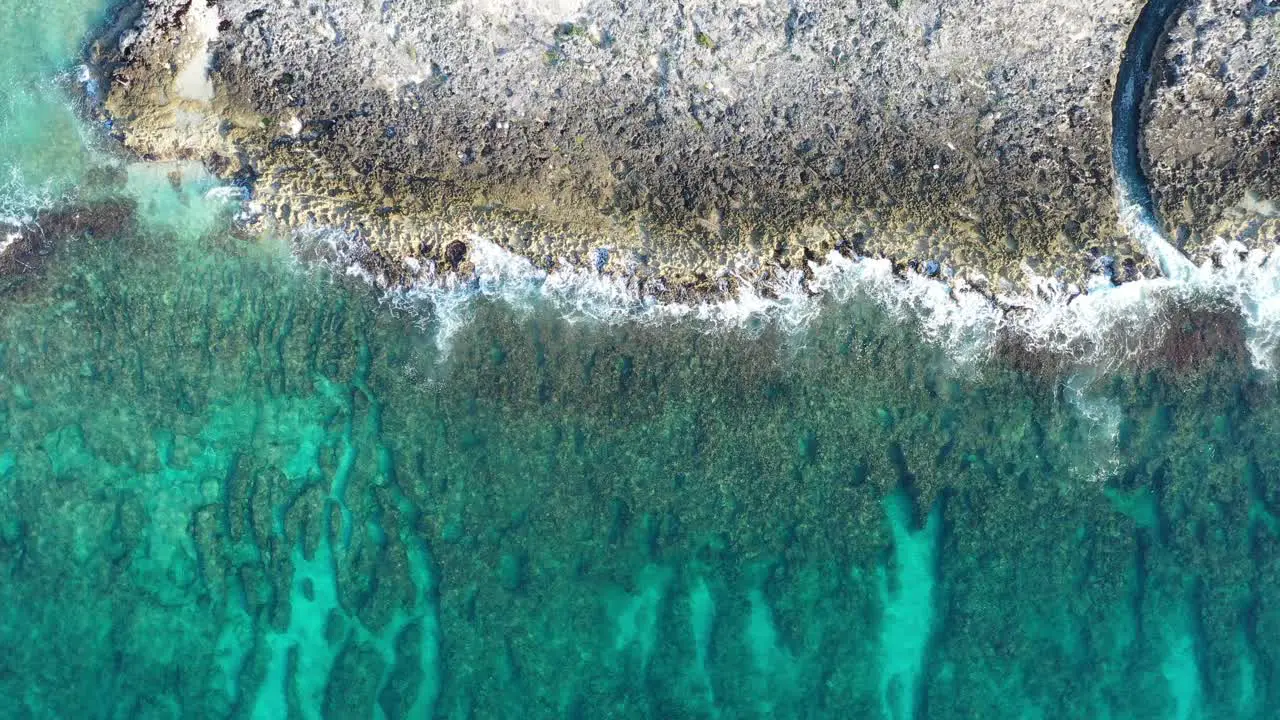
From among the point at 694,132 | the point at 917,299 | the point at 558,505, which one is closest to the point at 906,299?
the point at 917,299

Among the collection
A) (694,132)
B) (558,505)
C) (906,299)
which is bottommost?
(558,505)

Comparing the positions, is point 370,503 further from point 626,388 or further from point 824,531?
point 824,531

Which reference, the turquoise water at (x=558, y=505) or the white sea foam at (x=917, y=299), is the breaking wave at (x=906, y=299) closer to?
the white sea foam at (x=917, y=299)

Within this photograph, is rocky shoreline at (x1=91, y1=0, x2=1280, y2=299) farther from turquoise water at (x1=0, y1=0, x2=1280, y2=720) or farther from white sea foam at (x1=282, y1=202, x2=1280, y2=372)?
turquoise water at (x1=0, y1=0, x2=1280, y2=720)

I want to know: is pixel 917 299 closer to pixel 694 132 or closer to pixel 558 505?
pixel 694 132

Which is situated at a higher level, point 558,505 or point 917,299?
point 917,299

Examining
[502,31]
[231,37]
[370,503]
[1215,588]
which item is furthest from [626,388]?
[1215,588]
